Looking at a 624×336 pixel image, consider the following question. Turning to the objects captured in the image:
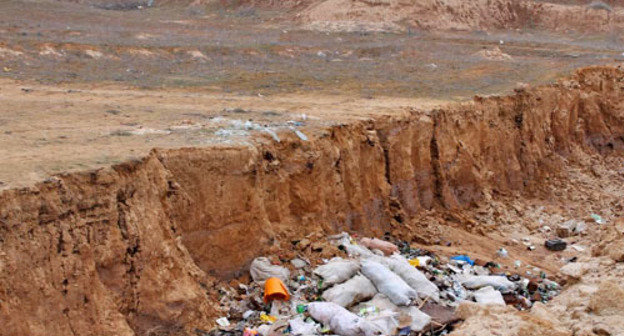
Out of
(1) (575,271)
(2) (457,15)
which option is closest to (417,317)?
(1) (575,271)

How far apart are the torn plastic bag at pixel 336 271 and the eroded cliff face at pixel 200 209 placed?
97 centimetres

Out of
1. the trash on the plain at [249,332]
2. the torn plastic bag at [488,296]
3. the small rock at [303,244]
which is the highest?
the small rock at [303,244]

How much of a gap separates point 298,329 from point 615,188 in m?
13.2

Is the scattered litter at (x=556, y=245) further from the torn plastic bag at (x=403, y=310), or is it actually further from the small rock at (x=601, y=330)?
the torn plastic bag at (x=403, y=310)

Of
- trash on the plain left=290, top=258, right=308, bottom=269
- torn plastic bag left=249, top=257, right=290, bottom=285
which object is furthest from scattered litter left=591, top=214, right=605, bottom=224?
torn plastic bag left=249, top=257, right=290, bottom=285

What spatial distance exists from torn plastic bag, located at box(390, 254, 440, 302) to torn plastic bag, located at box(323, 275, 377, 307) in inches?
24.8

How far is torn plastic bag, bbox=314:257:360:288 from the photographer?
29.5 feet

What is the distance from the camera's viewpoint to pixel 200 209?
354 inches

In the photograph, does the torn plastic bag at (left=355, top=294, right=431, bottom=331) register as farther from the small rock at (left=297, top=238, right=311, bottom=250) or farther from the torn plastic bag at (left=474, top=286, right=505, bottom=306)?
the small rock at (left=297, top=238, right=311, bottom=250)

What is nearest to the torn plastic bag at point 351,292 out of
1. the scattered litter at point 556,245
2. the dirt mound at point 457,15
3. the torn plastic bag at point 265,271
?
the torn plastic bag at point 265,271

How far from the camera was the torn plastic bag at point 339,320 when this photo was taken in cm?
788

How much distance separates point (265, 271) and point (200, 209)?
1.25 meters

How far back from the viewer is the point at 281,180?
10359mm

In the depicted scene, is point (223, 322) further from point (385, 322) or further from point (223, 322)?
point (385, 322)
